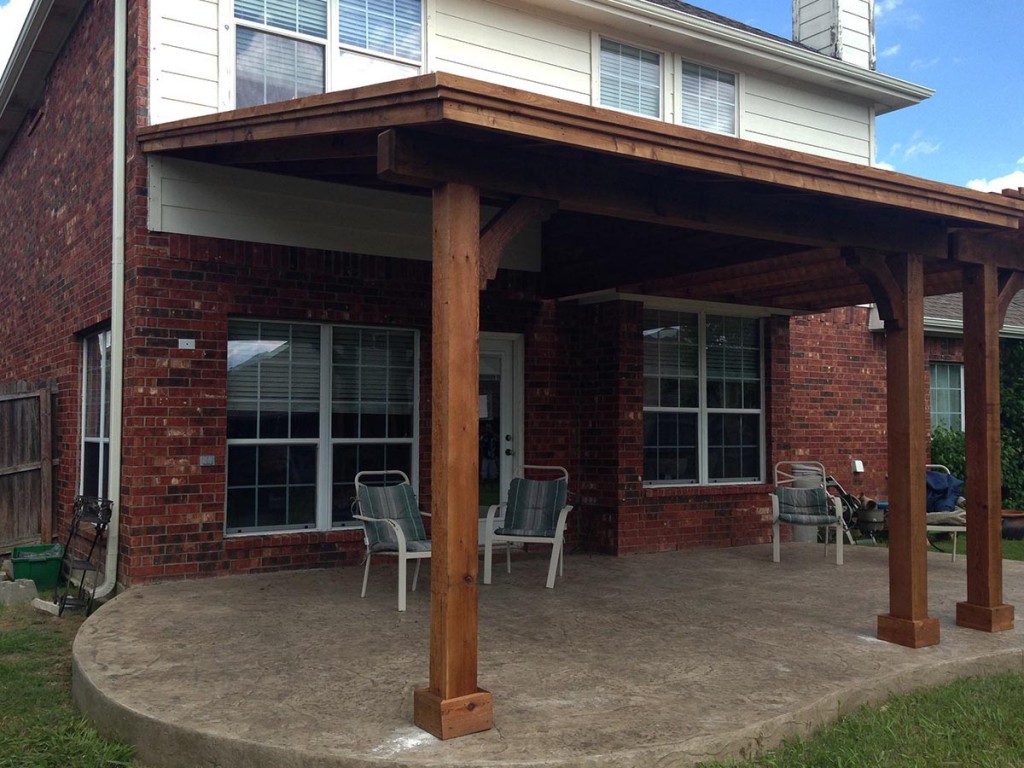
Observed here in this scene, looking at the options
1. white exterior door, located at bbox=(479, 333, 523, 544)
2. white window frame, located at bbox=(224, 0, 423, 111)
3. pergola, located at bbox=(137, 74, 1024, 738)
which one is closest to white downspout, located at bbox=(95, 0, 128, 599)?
pergola, located at bbox=(137, 74, 1024, 738)

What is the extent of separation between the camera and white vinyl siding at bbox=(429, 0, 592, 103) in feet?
27.7

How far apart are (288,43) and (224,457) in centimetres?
337

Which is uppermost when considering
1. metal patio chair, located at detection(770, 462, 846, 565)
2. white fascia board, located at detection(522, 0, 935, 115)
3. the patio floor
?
white fascia board, located at detection(522, 0, 935, 115)

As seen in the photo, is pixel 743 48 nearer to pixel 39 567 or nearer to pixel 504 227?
pixel 504 227

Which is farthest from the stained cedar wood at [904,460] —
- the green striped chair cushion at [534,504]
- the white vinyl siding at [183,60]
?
the white vinyl siding at [183,60]

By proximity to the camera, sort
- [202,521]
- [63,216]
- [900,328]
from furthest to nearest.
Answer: [63,216] → [202,521] → [900,328]

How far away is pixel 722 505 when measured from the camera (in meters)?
9.37

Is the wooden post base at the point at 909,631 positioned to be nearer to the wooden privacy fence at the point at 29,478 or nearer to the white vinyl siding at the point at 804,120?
the white vinyl siding at the point at 804,120

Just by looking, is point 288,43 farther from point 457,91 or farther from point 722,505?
point 722,505

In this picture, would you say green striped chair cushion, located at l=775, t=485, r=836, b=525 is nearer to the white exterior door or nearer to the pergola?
the pergola

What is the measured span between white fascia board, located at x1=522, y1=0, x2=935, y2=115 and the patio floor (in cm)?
543

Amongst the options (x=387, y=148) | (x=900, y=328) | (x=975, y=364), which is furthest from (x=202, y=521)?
(x=975, y=364)

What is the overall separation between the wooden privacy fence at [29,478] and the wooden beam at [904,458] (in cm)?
723

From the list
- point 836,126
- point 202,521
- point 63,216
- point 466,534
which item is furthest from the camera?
point 836,126
